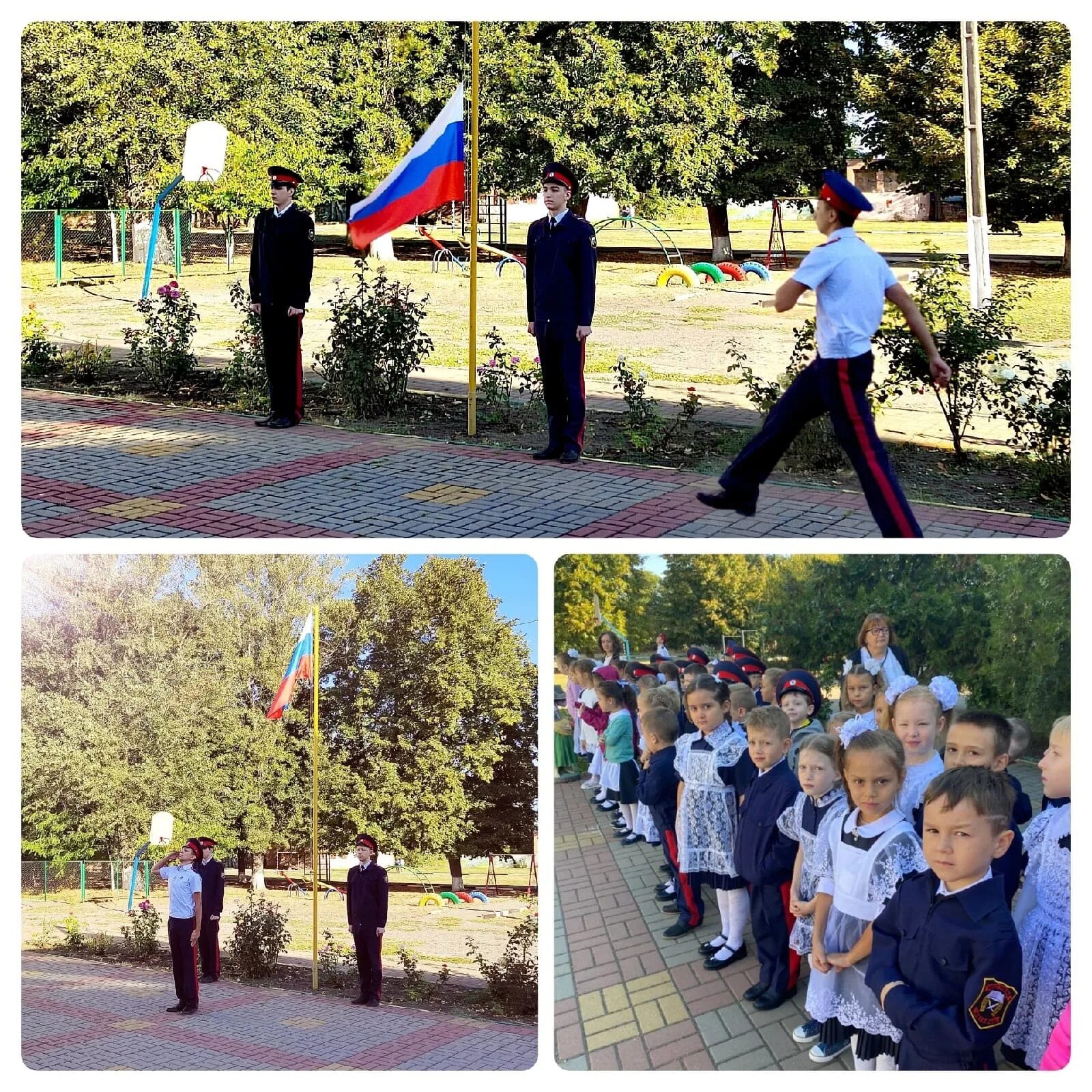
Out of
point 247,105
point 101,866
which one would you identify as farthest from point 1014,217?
point 101,866

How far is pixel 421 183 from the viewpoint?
891 cm

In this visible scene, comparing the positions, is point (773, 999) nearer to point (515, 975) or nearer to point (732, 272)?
point (515, 975)

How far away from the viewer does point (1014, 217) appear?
18109 millimetres

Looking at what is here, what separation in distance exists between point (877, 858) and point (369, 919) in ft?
12.8

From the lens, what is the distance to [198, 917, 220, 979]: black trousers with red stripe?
26.0 ft

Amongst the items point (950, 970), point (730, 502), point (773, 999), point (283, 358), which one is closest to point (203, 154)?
point (283, 358)

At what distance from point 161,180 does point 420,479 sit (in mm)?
15535

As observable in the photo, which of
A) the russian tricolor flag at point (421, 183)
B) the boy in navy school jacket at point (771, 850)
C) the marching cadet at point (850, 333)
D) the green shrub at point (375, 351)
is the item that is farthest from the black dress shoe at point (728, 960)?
the green shrub at point (375, 351)

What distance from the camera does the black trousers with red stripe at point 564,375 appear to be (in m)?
8.39

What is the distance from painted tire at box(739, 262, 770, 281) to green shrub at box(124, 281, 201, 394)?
496 inches

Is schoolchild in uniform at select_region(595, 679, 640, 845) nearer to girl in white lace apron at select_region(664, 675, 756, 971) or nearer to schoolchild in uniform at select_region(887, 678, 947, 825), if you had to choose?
girl in white lace apron at select_region(664, 675, 756, 971)

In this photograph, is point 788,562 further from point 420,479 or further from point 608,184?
point 608,184

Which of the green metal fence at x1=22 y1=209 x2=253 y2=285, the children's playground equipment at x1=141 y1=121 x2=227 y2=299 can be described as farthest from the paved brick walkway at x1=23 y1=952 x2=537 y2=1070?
the green metal fence at x1=22 y1=209 x2=253 y2=285

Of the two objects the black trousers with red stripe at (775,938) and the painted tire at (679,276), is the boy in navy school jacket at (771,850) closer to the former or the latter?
the black trousers with red stripe at (775,938)
